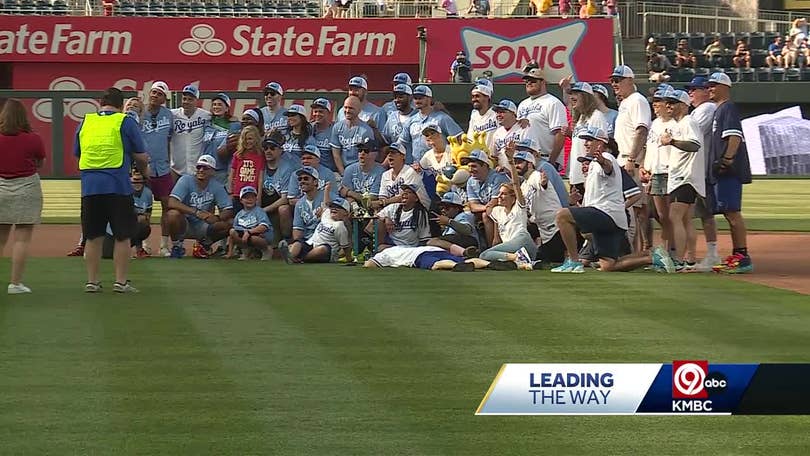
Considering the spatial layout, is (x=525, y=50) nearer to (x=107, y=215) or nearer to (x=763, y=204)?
(x=763, y=204)

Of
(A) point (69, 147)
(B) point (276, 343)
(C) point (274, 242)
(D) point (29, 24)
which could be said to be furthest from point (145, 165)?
(D) point (29, 24)

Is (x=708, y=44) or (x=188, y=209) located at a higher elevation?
(x=708, y=44)

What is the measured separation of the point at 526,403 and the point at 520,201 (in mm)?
10115

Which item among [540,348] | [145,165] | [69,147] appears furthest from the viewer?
[69,147]

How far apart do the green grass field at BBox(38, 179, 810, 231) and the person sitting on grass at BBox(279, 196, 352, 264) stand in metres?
6.37

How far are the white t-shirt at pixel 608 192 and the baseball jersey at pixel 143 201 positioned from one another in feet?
16.1

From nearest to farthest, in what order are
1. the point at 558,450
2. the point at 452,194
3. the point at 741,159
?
the point at 558,450, the point at 741,159, the point at 452,194

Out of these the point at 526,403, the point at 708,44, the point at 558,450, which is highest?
the point at 708,44

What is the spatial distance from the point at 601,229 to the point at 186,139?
5.28 metres

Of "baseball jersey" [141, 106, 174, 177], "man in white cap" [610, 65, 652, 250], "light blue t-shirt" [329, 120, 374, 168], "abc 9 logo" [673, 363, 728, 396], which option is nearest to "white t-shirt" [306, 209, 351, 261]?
"light blue t-shirt" [329, 120, 374, 168]

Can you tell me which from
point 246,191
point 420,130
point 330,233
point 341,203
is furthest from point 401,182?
point 246,191

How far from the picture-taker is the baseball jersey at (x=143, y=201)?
627 inches

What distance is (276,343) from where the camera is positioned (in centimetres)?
997

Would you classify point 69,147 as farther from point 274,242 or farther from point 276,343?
point 276,343
